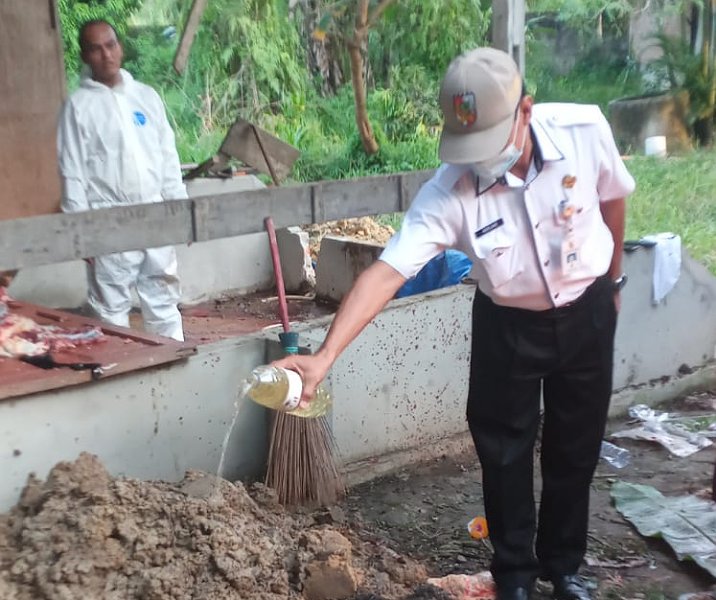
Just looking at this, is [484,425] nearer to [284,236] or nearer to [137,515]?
[137,515]

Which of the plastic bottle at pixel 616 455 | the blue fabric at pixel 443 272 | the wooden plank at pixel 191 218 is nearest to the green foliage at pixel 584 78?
the blue fabric at pixel 443 272

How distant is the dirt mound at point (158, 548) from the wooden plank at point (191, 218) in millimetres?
749

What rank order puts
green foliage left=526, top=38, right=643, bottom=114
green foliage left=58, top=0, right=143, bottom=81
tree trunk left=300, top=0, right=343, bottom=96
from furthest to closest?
1. green foliage left=526, top=38, right=643, bottom=114
2. tree trunk left=300, top=0, right=343, bottom=96
3. green foliage left=58, top=0, right=143, bottom=81

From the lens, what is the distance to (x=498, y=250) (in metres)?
2.80

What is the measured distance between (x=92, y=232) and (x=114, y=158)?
6.47 feet

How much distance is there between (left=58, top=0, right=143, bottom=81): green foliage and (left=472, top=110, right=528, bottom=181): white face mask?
10372 mm

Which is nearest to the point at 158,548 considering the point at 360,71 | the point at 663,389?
the point at 663,389

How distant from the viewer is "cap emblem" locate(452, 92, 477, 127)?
2580mm

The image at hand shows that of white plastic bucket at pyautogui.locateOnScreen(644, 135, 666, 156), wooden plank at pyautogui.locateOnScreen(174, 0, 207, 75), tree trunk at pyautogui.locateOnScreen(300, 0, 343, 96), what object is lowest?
white plastic bucket at pyautogui.locateOnScreen(644, 135, 666, 156)

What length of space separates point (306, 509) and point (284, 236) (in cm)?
413

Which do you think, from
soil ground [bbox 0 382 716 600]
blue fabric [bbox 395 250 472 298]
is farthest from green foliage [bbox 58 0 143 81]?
soil ground [bbox 0 382 716 600]

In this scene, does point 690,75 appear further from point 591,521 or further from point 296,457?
point 296,457

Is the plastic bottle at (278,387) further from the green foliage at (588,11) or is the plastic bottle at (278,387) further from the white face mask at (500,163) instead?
the green foliage at (588,11)

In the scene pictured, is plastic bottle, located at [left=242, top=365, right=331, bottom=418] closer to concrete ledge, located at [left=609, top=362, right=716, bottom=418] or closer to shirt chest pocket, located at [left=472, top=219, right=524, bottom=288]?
shirt chest pocket, located at [left=472, top=219, right=524, bottom=288]
